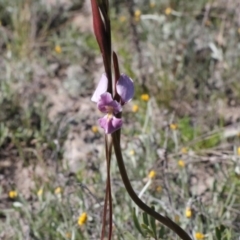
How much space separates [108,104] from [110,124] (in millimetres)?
55

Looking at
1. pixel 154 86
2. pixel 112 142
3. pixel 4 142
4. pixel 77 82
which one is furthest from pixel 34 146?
pixel 112 142

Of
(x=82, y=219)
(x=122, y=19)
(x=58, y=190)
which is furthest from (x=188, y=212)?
(x=122, y=19)

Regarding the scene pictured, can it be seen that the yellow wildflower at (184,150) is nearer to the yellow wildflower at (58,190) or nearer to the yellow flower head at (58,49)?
the yellow wildflower at (58,190)

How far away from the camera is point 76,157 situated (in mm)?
2760

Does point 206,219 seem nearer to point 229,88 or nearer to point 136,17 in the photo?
point 229,88

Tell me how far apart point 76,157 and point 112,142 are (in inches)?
58.8

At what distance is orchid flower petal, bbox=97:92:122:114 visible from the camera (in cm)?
126

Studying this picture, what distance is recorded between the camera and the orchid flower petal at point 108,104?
1259 millimetres

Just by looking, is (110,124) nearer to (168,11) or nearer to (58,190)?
(58,190)

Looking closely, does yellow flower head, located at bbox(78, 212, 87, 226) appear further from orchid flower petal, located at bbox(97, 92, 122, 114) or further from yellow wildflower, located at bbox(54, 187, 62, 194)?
orchid flower petal, located at bbox(97, 92, 122, 114)

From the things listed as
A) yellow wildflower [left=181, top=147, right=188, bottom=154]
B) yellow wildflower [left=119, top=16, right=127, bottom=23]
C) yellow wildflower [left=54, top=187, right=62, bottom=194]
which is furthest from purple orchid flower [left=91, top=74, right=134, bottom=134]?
yellow wildflower [left=119, top=16, right=127, bottom=23]

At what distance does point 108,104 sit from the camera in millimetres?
1268

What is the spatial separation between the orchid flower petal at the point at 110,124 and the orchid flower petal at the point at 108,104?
3 centimetres

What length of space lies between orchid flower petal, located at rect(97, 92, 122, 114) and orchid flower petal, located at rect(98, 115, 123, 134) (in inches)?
1.2
